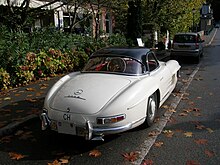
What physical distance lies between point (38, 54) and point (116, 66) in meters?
4.03

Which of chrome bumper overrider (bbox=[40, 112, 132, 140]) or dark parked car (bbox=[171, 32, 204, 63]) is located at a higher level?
dark parked car (bbox=[171, 32, 204, 63])

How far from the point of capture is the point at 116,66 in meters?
5.00

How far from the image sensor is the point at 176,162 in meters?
3.51

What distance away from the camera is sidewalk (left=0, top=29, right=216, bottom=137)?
4.85 metres

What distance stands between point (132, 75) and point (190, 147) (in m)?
1.57

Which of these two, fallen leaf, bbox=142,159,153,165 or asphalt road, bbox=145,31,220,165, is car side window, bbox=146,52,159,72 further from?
fallen leaf, bbox=142,159,153,165

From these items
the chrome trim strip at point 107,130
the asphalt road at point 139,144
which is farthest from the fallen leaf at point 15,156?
the chrome trim strip at point 107,130

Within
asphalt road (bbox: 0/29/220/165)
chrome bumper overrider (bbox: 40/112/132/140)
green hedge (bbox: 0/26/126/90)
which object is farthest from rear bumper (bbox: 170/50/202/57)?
chrome bumper overrider (bbox: 40/112/132/140)

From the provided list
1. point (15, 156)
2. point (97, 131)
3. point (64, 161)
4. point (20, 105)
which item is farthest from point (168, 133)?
point (20, 105)

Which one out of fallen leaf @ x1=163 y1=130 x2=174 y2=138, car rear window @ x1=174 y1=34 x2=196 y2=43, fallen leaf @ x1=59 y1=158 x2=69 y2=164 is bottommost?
fallen leaf @ x1=59 y1=158 x2=69 y2=164

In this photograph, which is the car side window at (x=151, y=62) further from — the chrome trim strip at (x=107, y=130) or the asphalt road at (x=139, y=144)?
the chrome trim strip at (x=107, y=130)

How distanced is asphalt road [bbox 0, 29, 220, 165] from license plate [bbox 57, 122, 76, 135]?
304 millimetres

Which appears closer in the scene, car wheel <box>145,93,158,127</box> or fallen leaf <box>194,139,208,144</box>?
fallen leaf <box>194,139,208,144</box>

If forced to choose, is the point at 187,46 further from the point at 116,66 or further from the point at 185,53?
the point at 116,66
